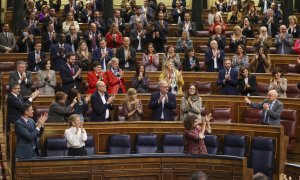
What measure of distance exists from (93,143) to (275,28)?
672cm

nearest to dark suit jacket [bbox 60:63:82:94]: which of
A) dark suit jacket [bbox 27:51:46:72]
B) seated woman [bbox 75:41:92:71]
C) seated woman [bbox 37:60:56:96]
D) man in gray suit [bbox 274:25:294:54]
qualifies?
seated woman [bbox 37:60:56:96]

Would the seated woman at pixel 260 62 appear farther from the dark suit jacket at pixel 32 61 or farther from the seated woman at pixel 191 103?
the dark suit jacket at pixel 32 61

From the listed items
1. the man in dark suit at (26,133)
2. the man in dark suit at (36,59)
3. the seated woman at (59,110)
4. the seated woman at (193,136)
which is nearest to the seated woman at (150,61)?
the man in dark suit at (36,59)

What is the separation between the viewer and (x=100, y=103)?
44.0 ft

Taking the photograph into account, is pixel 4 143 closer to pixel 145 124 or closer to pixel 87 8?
pixel 145 124

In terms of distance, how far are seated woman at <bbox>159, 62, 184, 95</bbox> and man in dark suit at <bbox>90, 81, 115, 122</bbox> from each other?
1.42 meters

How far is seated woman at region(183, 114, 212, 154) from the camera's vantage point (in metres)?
12.2

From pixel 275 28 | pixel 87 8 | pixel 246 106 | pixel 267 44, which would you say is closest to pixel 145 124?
pixel 246 106

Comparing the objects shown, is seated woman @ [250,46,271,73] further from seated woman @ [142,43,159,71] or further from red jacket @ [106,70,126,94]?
red jacket @ [106,70,126,94]

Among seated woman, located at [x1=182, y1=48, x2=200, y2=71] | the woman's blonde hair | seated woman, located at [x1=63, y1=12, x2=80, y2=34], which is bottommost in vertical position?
the woman's blonde hair

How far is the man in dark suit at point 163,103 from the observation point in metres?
13.6

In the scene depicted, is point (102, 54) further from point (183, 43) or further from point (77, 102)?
point (77, 102)

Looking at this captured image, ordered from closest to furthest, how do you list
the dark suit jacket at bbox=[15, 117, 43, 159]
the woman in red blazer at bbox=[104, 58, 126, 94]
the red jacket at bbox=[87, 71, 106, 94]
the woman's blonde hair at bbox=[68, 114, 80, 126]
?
the dark suit jacket at bbox=[15, 117, 43, 159] < the woman's blonde hair at bbox=[68, 114, 80, 126] < the red jacket at bbox=[87, 71, 106, 94] < the woman in red blazer at bbox=[104, 58, 126, 94]

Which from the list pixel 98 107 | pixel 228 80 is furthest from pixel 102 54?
pixel 98 107
